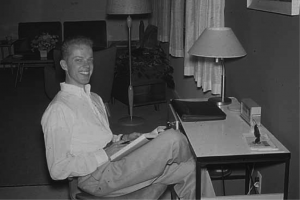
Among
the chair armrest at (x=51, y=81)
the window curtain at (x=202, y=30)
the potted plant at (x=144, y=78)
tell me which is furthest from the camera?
the potted plant at (x=144, y=78)

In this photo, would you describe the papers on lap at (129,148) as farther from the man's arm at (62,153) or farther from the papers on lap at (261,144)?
the papers on lap at (261,144)

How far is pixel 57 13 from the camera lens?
8031 mm

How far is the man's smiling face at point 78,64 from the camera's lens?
76.9 inches

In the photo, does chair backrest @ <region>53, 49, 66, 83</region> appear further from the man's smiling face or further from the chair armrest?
the man's smiling face

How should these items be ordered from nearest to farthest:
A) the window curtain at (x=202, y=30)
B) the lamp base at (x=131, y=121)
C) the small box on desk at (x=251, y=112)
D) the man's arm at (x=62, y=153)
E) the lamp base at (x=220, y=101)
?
the man's arm at (x=62, y=153)
the small box on desk at (x=251, y=112)
the lamp base at (x=220, y=101)
the window curtain at (x=202, y=30)
the lamp base at (x=131, y=121)

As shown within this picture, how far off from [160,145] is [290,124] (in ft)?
2.20

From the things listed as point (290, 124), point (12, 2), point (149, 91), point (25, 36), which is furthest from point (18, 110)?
point (290, 124)

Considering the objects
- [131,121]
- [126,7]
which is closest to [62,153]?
[126,7]

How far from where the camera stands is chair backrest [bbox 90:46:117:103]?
13.9 feet

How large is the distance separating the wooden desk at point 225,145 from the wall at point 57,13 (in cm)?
609

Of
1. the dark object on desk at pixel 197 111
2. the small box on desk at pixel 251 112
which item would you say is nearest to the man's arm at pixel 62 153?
the dark object on desk at pixel 197 111

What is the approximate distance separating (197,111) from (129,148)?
2.06 ft

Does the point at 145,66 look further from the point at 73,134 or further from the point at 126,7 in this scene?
the point at 73,134

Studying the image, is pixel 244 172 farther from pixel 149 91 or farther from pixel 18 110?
pixel 18 110
